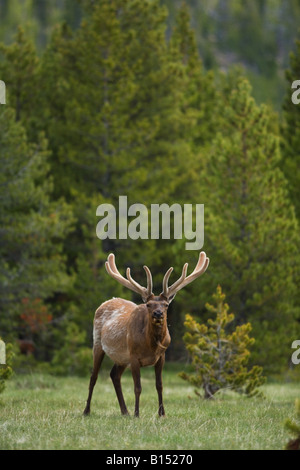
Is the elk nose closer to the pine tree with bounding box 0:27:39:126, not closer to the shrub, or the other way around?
the shrub

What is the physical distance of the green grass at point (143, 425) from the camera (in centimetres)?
722

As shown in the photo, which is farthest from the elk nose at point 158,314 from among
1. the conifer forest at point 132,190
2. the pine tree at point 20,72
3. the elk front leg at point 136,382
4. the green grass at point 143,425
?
the pine tree at point 20,72

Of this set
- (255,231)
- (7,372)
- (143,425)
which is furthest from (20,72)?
(143,425)

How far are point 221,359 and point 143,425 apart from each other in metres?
5.73

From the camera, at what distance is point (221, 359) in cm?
1430

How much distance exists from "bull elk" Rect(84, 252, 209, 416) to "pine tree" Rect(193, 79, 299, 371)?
399 inches

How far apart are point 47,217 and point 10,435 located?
1551cm

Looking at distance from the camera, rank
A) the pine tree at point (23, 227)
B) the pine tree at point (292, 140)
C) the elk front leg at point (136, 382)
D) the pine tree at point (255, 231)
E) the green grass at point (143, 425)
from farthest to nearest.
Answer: the pine tree at point (292, 140)
the pine tree at point (23, 227)
the pine tree at point (255, 231)
the elk front leg at point (136, 382)
the green grass at point (143, 425)

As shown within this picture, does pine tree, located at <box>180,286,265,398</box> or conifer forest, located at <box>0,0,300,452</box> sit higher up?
conifer forest, located at <box>0,0,300,452</box>

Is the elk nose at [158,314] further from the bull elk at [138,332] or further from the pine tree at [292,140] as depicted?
the pine tree at [292,140]

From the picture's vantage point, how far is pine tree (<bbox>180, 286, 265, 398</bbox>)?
13.9m

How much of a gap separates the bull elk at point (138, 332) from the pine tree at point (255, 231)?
10.1 m

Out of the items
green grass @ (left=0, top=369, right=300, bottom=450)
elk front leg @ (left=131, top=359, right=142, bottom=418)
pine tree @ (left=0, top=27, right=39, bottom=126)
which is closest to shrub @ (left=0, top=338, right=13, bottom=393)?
green grass @ (left=0, top=369, right=300, bottom=450)
